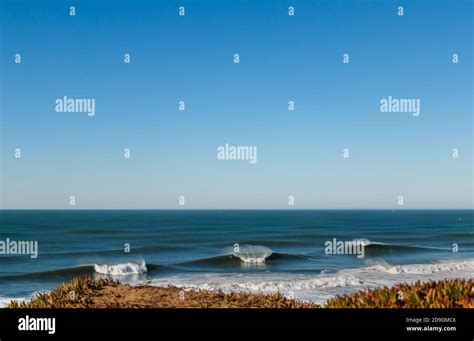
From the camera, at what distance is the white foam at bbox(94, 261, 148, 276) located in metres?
32.0

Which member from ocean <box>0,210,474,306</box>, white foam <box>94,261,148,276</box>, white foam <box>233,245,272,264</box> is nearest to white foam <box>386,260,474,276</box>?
ocean <box>0,210,474,306</box>

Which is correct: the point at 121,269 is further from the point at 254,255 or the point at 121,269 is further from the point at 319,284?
the point at 319,284

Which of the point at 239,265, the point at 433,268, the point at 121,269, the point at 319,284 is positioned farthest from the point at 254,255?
the point at 319,284

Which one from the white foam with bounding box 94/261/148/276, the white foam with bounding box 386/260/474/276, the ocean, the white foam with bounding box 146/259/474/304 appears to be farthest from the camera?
the white foam with bounding box 94/261/148/276

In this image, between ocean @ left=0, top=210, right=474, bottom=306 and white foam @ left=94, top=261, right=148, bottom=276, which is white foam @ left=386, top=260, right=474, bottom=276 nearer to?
ocean @ left=0, top=210, right=474, bottom=306

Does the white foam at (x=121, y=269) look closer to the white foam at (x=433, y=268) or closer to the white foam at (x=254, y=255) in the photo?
the white foam at (x=254, y=255)

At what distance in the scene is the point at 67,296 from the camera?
35.9ft

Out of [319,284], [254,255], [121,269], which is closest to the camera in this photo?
[319,284]

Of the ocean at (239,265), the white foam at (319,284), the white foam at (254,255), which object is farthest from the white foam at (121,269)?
the white foam at (319,284)

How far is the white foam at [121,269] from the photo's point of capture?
32.0 metres

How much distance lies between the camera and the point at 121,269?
33.2m

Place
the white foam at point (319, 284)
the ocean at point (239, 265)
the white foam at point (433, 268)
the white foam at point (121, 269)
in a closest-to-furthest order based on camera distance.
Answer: the white foam at point (319, 284) → the ocean at point (239, 265) → the white foam at point (433, 268) → the white foam at point (121, 269)
